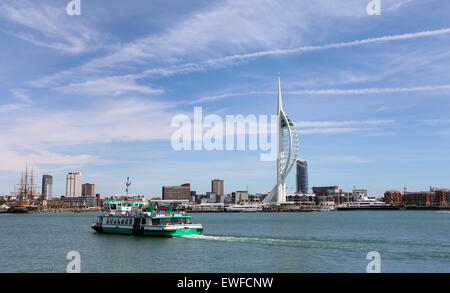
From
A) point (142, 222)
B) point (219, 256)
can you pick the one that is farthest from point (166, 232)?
point (219, 256)

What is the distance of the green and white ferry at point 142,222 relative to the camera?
5575cm

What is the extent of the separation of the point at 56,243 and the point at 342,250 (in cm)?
3625

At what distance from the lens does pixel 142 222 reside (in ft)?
192

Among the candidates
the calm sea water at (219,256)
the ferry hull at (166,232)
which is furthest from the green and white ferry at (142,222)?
the calm sea water at (219,256)

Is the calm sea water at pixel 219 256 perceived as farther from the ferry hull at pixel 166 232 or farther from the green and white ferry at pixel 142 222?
the green and white ferry at pixel 142 222

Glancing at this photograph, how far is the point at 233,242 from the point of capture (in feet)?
170

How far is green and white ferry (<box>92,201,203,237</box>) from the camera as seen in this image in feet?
183

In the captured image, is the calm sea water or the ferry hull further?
the ferry hull

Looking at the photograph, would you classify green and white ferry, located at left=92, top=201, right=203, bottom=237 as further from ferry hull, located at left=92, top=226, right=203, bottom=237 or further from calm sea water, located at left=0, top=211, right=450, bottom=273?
calm sea water, located at left=0, top=211, right=450, bottom=273

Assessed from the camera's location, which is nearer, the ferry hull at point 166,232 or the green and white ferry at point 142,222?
the ferry hull at point 166,232

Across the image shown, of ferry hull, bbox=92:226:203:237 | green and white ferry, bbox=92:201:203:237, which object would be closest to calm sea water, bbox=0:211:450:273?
ferry hull, bbox=92:226:203:237

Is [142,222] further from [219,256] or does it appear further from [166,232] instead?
[219,256]
